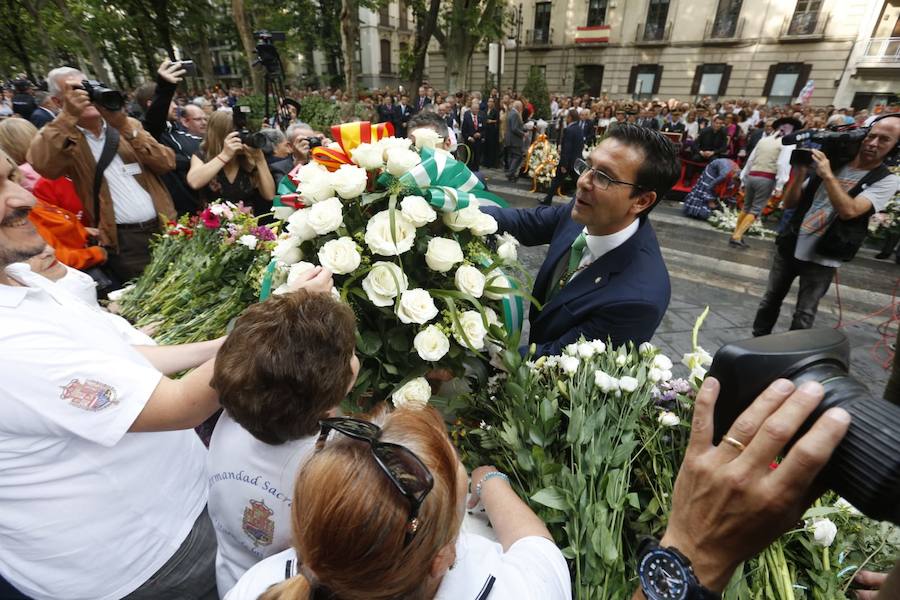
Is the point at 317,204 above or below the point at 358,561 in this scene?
above

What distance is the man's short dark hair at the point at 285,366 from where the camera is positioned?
1.07 metres

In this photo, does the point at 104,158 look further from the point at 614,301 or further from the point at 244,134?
the point at 614,301

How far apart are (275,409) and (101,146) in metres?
3.31

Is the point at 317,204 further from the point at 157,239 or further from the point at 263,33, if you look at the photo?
the point at 263,33

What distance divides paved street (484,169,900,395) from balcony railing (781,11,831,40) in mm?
21866

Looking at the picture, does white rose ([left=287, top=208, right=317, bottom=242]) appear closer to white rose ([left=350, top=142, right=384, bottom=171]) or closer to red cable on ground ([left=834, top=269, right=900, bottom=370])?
white rose ([left=350, top=142, right=384, bottom=171])

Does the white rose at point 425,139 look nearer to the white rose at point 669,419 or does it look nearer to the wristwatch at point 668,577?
the white rose at point 669,419

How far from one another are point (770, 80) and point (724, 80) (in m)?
2.21

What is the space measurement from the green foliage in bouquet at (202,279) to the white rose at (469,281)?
1.23 meters

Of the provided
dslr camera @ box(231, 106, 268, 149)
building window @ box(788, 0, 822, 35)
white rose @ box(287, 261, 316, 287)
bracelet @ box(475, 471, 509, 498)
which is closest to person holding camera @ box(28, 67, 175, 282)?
dslr camera @ box(231, 106, 268, 149)

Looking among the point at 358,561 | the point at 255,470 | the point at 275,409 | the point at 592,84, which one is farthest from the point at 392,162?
the point at 592,84

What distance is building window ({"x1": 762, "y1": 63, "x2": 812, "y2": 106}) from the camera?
22.4m

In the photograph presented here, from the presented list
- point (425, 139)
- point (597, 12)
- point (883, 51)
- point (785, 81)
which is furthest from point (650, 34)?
point (425, 139)

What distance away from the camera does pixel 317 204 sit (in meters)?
1.35
